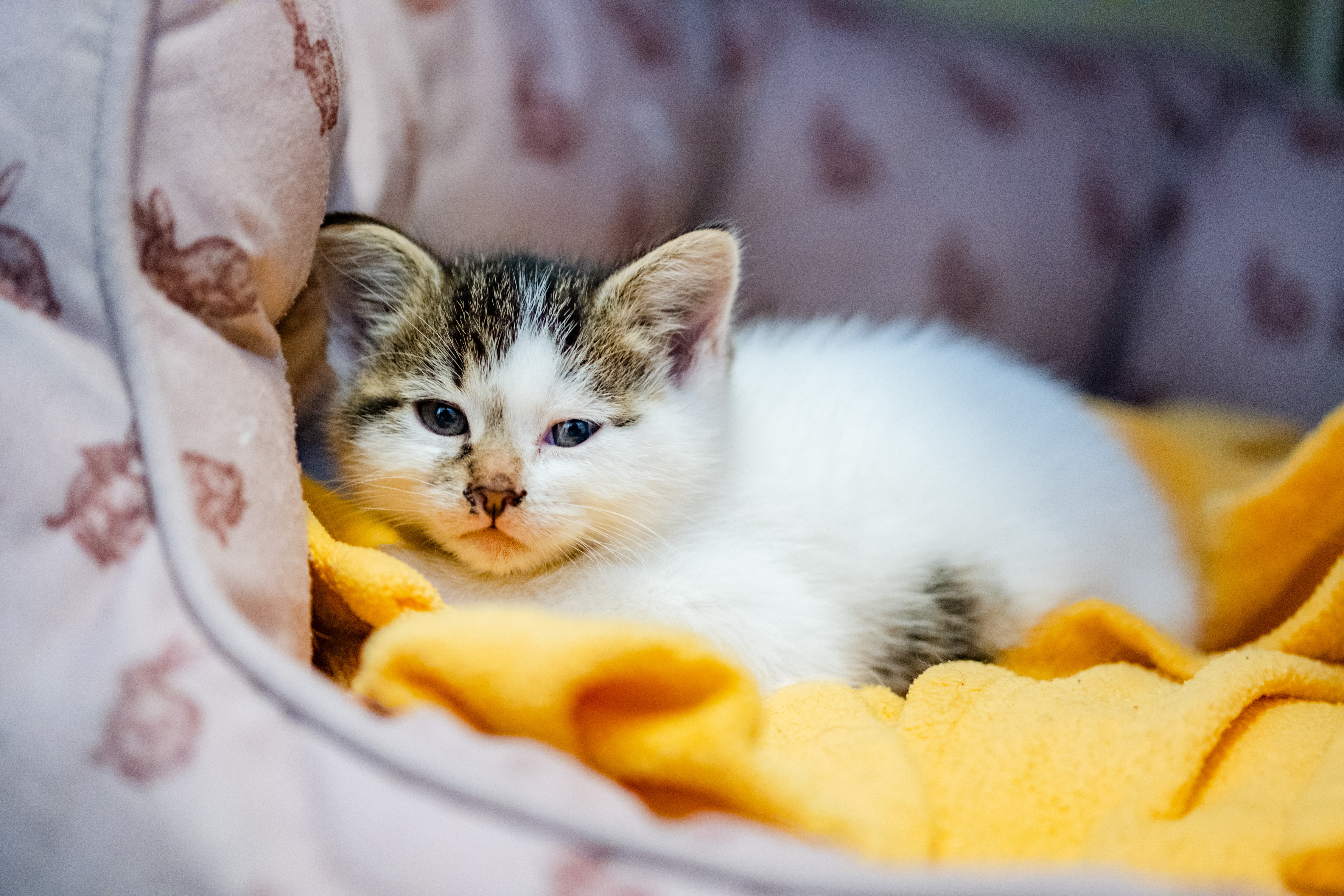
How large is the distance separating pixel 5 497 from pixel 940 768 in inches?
32.9

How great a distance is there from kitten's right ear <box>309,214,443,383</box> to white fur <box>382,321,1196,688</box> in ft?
0.52

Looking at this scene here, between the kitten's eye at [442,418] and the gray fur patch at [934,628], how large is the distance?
1.87 ft

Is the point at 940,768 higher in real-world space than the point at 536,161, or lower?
lower

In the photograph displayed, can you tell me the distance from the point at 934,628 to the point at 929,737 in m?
0.22

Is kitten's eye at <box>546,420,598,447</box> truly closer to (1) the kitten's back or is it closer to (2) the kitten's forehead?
(2) the kitten's forehead

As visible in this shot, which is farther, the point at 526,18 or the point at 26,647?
the point at 526,18

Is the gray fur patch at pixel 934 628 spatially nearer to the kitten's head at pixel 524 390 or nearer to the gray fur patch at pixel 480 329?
the kitten's head at pixel 524 390

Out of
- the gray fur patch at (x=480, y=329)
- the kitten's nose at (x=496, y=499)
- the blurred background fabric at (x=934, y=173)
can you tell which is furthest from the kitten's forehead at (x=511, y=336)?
the blurred background fabric at (x=934, y=173)

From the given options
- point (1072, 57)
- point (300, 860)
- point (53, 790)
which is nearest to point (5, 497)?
point (53, 790)

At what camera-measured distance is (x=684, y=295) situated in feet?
3.75

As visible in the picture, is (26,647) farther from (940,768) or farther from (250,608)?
(940,768)

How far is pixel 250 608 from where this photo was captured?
0.79 m

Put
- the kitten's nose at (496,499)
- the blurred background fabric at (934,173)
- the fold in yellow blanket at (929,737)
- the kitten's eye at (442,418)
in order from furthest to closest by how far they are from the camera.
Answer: the blurred background fabric at (934,173)
the kitten's eye at (442,418)
the kitten's nose at (496,499)
the fold in yellow blanket at (929,737)

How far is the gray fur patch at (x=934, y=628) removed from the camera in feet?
3.72
